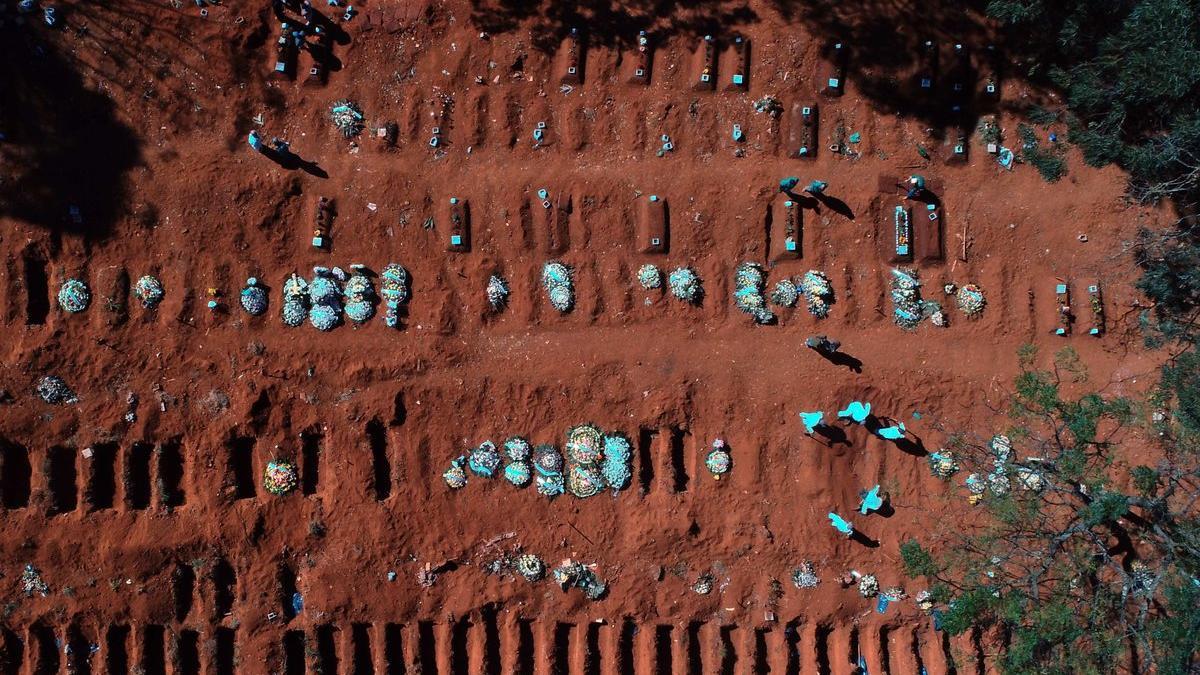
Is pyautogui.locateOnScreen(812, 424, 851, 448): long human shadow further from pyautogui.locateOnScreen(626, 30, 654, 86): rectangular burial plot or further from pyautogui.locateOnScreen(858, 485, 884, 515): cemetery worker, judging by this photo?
pyautogui.locateOnScreen(626, 30, 654, 86): rectangular burial plot

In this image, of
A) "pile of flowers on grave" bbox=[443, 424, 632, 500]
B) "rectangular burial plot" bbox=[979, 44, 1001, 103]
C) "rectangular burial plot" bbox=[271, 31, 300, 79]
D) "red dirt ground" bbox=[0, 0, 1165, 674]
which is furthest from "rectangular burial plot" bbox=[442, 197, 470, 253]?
"rectangular burial plot" bbox=[979, 44, 1001, 103]

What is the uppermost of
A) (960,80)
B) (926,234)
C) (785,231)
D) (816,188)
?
(960,80)

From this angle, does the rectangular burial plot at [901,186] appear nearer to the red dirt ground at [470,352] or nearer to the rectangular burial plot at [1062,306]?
the red dirt ground at [470,352]

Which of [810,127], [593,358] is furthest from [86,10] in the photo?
[810,127]

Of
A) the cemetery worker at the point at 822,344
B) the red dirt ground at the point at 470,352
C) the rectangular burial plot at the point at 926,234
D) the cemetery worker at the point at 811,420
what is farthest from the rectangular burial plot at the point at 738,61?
the cemetery worker at the point at 811,420

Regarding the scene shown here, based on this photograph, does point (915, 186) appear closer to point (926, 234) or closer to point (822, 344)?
point (926, 234)

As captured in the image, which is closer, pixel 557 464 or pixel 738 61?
pixel 557 464


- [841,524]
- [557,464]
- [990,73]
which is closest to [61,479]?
[557,464]
